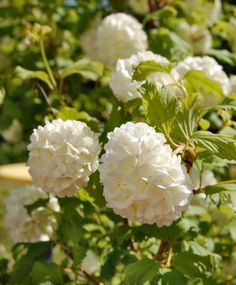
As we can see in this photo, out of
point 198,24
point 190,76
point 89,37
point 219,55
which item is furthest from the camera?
point 89,37

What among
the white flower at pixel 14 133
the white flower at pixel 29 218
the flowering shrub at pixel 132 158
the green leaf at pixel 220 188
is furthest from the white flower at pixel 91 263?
the white flower at pixel 14 133

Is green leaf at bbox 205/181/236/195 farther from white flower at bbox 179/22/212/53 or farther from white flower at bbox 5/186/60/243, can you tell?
white flower at bbox 179/22/212/53

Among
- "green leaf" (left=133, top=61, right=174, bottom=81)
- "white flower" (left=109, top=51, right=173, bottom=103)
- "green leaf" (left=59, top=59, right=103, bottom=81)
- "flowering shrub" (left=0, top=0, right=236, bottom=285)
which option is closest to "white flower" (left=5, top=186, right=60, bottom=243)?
"flowering shrub" (left=0, top=0, right=236, bottom=285)

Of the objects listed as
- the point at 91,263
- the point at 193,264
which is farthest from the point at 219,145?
the point at 91,263

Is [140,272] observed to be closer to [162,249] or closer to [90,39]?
[162,249]

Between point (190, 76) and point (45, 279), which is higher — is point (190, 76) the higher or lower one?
the higher one

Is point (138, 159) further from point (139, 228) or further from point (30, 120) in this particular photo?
point (30, 120)

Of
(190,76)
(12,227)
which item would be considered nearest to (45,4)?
(12,227)
